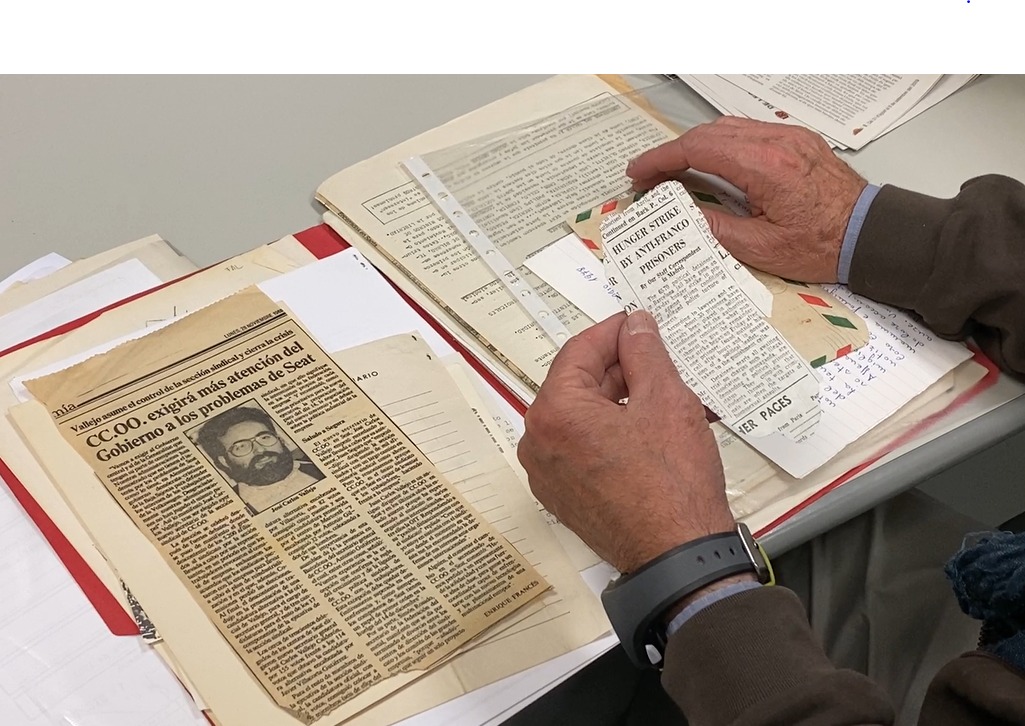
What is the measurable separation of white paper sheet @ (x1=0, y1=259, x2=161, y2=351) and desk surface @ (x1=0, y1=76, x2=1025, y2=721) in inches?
1.6

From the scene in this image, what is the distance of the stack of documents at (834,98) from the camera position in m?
0.93

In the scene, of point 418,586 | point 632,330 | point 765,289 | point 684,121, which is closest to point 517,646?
point 418,586

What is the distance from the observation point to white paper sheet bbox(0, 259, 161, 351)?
0.72m

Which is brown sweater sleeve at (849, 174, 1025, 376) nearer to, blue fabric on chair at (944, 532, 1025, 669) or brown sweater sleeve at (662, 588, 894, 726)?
blue fabric on chair at (944, 532, 1025, 669)

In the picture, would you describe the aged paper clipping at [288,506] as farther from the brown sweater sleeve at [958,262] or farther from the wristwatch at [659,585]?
the brown sweater sleeve at [958,262]

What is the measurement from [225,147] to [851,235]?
53 cm

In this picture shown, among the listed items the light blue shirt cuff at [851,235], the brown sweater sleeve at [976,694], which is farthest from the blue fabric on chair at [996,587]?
the light blue shirt cuff at [851,235]

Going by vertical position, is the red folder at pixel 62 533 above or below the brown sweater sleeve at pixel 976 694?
above

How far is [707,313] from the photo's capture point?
2.36ft

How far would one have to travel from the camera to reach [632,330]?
0.66 m

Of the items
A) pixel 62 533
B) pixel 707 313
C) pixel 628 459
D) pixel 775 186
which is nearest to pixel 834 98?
pixel 775 186

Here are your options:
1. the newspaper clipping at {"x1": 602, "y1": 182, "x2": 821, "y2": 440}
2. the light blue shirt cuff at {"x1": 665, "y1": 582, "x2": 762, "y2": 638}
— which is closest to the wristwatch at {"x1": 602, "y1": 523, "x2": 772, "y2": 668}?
the light blue shirt cuff at {"x1": 665, "y1": 582, "x2": 762, "y2": 638}

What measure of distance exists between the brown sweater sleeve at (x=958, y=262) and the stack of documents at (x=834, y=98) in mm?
179

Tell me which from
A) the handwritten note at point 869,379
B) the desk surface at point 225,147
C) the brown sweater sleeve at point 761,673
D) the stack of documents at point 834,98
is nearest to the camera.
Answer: the brown sweater sleeve at point 761,673
